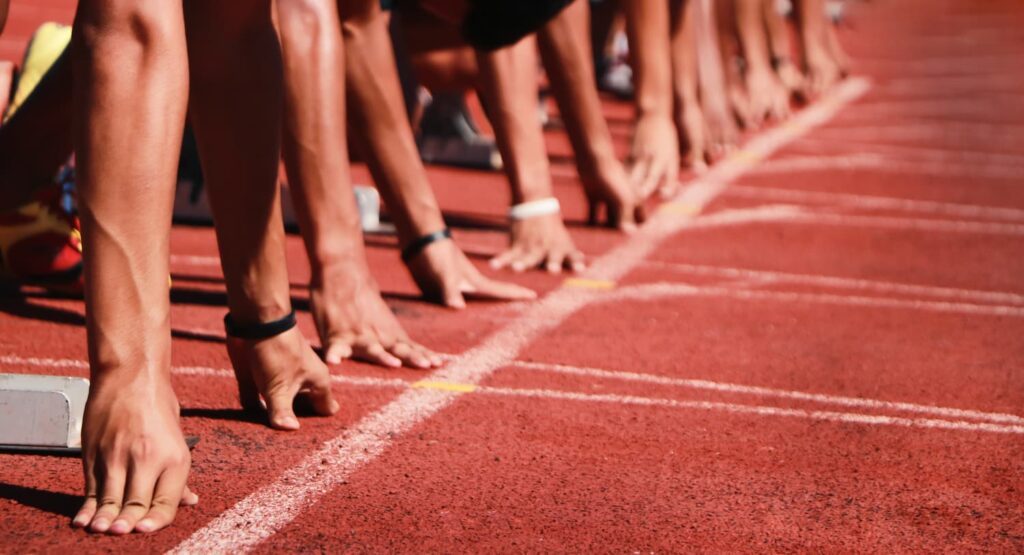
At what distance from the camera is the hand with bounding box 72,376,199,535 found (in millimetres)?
2539

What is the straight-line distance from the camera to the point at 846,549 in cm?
271

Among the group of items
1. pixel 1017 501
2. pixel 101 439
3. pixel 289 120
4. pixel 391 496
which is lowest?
pixel 1017 501

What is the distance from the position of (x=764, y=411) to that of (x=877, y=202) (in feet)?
12.8

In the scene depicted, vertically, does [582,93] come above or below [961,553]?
above

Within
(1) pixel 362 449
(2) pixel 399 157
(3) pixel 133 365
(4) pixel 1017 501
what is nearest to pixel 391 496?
(1) pixel 362 449

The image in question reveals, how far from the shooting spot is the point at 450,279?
181 inches

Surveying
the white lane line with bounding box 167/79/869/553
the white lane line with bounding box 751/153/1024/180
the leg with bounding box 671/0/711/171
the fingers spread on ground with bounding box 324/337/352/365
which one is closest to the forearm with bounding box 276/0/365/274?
the fingers spread on ground with bounding box 324/337/352/365

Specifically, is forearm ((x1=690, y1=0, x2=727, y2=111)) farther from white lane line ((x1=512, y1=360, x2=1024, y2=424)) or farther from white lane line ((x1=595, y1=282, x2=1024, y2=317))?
white lane line ((x1=512, y1=360, x2=1024, y2=424))

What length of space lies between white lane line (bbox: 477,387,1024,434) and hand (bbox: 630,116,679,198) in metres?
3.11

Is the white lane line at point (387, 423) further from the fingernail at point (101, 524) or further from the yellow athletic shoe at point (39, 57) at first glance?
the yellow athletic shoe at point (39, 57)

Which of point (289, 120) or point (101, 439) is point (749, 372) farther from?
point (101, 439)

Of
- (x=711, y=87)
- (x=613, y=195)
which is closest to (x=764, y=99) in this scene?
(x=711, y=87)

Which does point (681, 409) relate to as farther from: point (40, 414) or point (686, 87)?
point (686, 87)

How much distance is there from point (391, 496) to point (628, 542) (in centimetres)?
44
